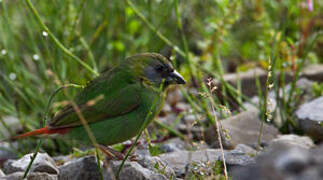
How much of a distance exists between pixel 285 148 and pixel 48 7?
433 cm

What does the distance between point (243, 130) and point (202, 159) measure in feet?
3.50

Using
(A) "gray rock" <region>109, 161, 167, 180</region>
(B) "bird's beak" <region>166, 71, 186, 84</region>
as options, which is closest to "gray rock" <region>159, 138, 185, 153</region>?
(B) "bird's beak" <region>166, 71, 186, 84</region>

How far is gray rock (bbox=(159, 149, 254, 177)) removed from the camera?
2992mm

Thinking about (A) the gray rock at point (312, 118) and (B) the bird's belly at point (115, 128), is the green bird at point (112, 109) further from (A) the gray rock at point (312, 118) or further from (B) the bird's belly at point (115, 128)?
(A) the gray rock at point (312, 118)

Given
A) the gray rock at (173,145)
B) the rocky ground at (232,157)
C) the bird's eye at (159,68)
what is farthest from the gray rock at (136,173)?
the gray rock at (173,145)

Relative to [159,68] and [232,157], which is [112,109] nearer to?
[159,68]

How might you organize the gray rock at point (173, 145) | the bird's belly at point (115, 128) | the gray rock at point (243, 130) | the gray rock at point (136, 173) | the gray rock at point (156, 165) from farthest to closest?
the gray rock at point (243, 130)
the gray rock at point (173, 145)
the bird's belly at point (115, 128)
the gray rock at point (156, 165)
the gray rock at point (136, 173)

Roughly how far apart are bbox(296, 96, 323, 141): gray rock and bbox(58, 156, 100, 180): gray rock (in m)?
1.61

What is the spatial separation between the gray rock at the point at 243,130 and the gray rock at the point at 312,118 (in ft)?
0.75

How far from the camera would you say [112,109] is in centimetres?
315

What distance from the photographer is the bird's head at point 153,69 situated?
3.35m

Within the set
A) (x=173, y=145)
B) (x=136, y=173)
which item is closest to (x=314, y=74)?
(x=173, y=145)

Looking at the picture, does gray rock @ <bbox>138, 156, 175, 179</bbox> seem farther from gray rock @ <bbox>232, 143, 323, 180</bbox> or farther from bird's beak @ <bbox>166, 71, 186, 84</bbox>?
gray rock @ <bbox>232, 143, 323, 180</bbox>

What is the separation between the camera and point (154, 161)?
3.11 m
